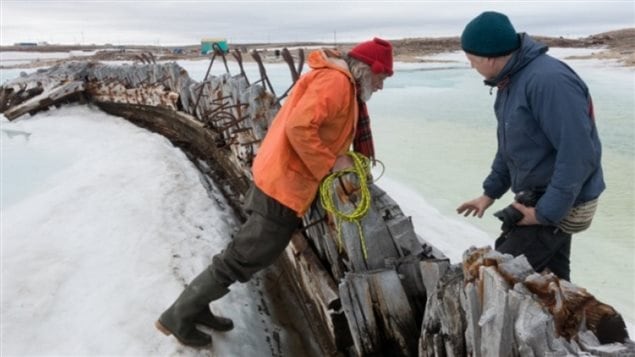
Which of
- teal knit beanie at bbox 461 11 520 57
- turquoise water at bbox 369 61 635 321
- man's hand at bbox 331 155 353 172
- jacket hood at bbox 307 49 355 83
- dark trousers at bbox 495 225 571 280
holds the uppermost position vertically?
teal knit beanie at bbox 461 11 520 57

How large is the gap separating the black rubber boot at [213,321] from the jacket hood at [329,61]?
1744 mm

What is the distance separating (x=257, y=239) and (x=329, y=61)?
110 cm

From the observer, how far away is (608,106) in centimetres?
1561

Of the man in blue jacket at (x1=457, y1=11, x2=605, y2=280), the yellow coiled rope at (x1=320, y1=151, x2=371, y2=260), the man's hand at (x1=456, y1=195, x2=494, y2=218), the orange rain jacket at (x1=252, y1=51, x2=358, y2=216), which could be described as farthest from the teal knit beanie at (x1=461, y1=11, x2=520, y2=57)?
the man's hand at (x1=456, y1=195, x2=494, y2=218)

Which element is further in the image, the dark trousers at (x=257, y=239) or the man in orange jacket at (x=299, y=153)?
the dark trousers at (x=257, y=239)

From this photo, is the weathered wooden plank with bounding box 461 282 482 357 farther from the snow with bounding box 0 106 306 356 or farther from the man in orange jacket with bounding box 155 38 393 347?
the snow with bounding box 0 106 306 356

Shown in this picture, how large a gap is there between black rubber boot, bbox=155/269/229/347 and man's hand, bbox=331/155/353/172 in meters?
1.04

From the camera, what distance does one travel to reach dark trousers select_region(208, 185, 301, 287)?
115 inches

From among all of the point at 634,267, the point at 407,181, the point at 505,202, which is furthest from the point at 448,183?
the point at 634,267

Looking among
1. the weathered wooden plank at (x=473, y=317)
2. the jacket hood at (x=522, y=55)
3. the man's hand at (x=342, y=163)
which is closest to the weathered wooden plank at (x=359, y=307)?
the man's hand at (x=342, y=163)

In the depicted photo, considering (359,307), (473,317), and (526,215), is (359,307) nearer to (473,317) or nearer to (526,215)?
(473,317)

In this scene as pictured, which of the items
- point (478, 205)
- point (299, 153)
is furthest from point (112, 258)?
point (478, 205)

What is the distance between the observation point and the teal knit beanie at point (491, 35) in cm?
264

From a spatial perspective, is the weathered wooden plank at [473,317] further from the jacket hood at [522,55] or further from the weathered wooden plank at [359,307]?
the jacket hood at [522,55]
